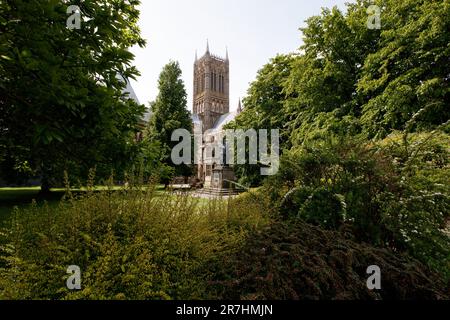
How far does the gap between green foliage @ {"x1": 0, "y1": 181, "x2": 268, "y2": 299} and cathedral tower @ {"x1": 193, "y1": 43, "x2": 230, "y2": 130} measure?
225 ft

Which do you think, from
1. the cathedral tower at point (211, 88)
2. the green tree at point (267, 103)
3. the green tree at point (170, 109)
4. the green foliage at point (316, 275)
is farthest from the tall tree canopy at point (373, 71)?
the cathedral tower at point (211, 88)

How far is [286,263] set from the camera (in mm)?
2420

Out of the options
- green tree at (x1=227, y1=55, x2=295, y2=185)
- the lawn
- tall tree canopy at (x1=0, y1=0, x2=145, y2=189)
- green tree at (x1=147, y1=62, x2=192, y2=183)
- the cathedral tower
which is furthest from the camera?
the cathedral tower

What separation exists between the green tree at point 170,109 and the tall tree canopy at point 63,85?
26.2 metres

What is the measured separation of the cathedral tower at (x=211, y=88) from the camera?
7100 centimetres

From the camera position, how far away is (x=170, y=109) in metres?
33.4

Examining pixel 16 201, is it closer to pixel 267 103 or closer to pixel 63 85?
pixel 63 85

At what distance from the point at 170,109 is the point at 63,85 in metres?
31.4

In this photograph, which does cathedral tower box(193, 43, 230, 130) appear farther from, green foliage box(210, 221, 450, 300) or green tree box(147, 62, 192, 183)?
green foliage box(210, 221, 450, 300)

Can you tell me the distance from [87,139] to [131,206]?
1.68 metres

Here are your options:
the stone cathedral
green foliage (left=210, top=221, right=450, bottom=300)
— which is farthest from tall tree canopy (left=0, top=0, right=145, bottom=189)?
the stone cathedral

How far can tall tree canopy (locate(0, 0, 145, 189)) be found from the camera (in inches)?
120

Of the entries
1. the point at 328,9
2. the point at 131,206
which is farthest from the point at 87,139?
the point at 328,9

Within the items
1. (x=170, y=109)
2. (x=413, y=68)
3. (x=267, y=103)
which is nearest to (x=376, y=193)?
(x=413, y=68)
